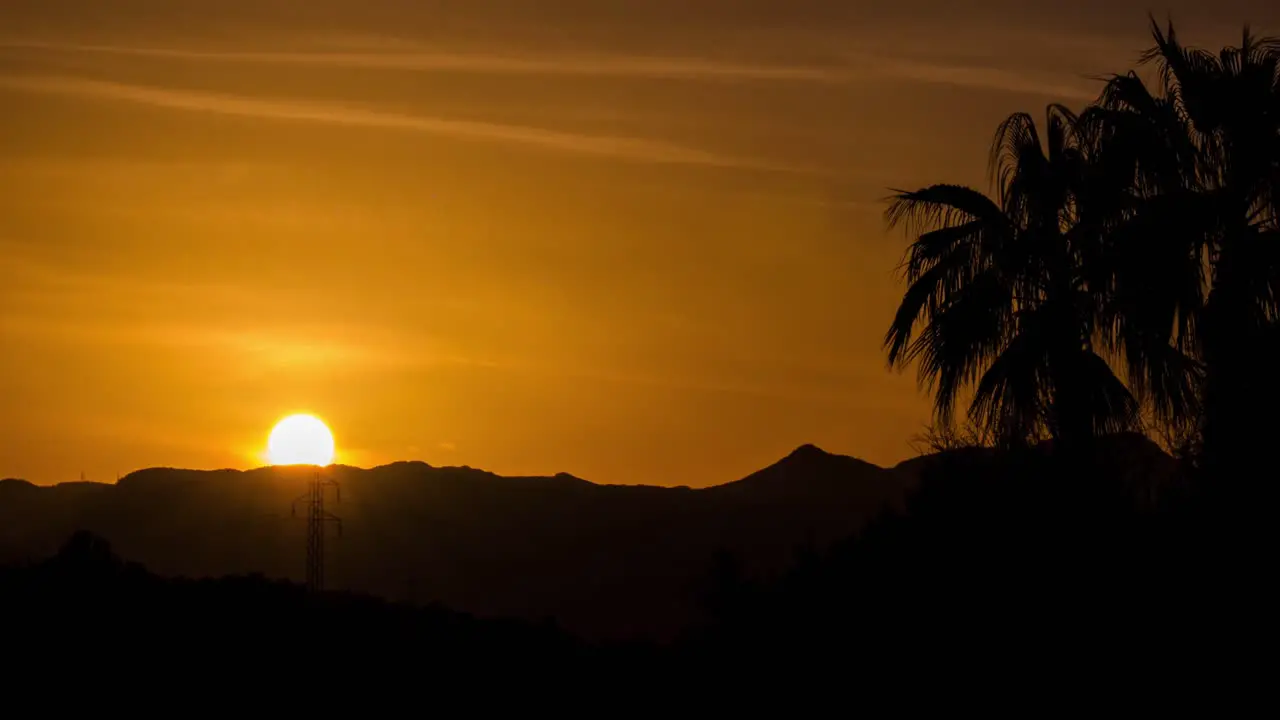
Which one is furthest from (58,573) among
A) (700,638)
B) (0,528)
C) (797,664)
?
(0,528)

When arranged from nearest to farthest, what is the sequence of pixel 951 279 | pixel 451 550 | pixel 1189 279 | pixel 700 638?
pixel 1189 279, pixel 951 279, pixel 700 638, pixel 451 550

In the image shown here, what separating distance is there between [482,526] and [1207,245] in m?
119

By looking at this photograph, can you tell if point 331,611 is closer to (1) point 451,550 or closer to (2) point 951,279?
(2) point 951,279

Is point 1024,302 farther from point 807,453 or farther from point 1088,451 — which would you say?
point 807,453

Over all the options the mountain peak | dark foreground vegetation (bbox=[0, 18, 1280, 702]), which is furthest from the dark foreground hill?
dark foreground vegetation (bbox=[0, 18, 1280, 702])

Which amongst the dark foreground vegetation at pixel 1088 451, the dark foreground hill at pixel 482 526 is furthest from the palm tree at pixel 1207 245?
the dark foreground hill at pixel 482 526

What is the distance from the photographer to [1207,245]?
20.0 m

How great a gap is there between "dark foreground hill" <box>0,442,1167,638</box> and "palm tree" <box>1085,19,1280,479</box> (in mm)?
76005

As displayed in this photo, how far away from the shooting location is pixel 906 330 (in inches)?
872

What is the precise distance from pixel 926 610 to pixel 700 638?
5363 mm

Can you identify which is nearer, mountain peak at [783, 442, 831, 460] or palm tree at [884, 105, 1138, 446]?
palm tree at [884, 105, 1138, 446]

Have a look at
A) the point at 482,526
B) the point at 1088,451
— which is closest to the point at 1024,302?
the point at 1088,451

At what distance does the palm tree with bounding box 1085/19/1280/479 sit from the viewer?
19.4 m

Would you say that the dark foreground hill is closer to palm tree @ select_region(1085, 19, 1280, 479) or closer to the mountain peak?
the mountain peak
